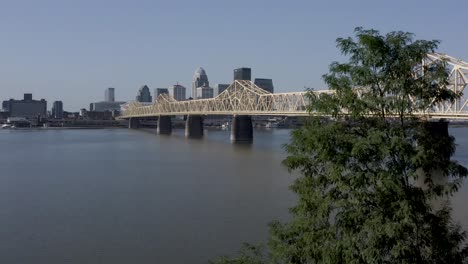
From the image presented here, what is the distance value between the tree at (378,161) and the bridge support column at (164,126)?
4457 inches

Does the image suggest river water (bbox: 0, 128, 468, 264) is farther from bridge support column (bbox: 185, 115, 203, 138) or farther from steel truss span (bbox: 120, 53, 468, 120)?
bridge support column (bbox: 185, 115, 203, 138)

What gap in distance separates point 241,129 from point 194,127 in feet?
83.8

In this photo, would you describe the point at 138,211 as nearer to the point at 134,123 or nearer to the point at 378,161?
the point at 378,161

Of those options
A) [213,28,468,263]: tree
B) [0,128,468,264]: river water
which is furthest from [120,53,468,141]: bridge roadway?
[213,28,468,263]: tree

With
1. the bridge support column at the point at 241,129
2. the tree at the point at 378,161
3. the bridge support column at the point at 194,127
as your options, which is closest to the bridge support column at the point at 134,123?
the bridge support column at the point at 194,127

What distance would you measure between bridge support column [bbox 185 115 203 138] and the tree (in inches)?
3663

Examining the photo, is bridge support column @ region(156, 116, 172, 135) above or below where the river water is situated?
above

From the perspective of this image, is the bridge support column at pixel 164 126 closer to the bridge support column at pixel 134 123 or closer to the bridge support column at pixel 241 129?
the bridge support column at pixel 134 123

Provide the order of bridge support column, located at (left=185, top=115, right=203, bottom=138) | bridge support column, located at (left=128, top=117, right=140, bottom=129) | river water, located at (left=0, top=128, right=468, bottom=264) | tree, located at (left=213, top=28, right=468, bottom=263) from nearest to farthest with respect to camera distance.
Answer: tree, located at (left=213, top=28, right=468, bottom=263)
river water, located at (left=0, top=128, right=468, bottom=264)
bridge support column, located at (left=185, top=115, right=203, bottom=138)
bridge support column, located at (left=128, top=117, right=140, bottom=129)

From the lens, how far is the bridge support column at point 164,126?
122 m

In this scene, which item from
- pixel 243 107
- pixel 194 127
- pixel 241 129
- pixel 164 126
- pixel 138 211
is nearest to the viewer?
pixel 138 211

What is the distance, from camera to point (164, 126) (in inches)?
4941

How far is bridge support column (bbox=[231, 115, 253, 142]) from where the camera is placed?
80438 millimetres

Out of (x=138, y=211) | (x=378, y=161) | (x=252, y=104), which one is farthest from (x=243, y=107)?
(x=378, y=161)
